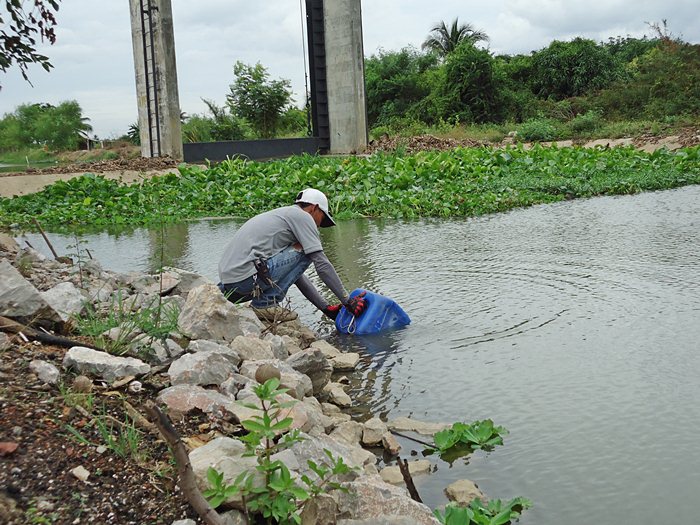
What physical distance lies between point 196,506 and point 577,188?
11.6 metres

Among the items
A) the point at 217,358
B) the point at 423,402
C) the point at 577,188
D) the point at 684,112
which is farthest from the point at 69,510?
the point at 684,112

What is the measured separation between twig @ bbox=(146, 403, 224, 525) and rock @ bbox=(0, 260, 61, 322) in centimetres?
187

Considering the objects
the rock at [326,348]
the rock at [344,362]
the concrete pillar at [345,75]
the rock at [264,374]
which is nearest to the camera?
the rock at [264,374]

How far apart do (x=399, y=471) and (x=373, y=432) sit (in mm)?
388

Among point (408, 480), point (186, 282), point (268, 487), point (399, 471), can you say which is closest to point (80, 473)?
point (268, 487)

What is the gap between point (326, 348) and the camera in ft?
17.0

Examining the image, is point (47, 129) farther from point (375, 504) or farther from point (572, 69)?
point (375, 504)

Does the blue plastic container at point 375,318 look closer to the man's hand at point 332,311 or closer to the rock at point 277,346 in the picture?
the man's hand at point 332,311

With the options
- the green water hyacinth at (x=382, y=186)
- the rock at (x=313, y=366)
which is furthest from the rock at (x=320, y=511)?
the green water hyacinth at (x=382, y=186)

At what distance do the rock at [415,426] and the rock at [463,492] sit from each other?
56 centimetres

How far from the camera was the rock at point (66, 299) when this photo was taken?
4496mm

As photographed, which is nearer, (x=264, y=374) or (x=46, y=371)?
(x=46, y=371)

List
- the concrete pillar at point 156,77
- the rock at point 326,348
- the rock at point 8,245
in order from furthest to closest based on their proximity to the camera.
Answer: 1. the concrete pillar at point 156,77
2. the rock at point 8,245
3. the rock at point 326,348

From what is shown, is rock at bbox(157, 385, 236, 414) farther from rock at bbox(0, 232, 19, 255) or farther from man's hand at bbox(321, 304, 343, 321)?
rock at bbox(0, 232, 19, 255)
